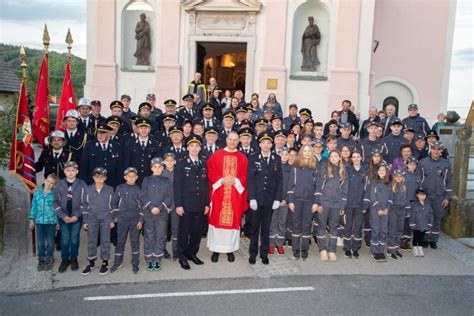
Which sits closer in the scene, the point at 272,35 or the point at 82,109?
the point at 82,109

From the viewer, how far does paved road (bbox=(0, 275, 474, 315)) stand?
18.3 ft

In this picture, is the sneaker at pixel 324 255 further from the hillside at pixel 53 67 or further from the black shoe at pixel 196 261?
the hillside at pixel 53 67

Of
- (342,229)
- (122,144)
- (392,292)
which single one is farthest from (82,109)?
(392,292)

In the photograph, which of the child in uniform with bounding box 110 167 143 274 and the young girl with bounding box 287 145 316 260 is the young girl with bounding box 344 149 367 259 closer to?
the young girl with bounding box 287 145 316 260

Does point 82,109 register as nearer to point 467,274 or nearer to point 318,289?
point 318,289

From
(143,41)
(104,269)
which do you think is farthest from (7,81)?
(104,269)

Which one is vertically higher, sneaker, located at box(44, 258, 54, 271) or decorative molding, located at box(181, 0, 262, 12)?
decorative molding, located at box(181, 0, 262, 12)

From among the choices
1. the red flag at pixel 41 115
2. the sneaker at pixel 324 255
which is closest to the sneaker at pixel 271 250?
the sneaker at pixel 324 255

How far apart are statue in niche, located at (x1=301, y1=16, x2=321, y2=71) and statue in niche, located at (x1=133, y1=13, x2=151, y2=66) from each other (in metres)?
5.70

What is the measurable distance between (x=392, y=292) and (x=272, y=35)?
1140 cm

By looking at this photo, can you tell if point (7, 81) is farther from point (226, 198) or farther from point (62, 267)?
Answer: point (226, 198)

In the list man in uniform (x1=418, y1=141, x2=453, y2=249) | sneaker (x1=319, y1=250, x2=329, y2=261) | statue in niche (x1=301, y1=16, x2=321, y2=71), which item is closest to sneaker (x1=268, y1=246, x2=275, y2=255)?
sneaker (x1=319, y1=250, x2=329, y2=261)

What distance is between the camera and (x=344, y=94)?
51.8 ft

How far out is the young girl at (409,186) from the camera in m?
8.23
